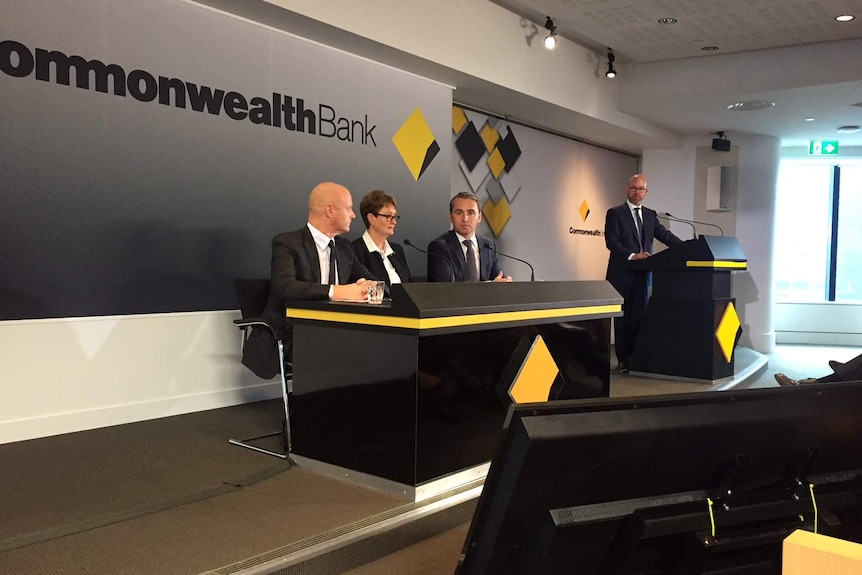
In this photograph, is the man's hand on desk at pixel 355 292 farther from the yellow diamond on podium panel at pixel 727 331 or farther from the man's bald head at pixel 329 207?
the yellow diamond on podium panel at pixel 727 331

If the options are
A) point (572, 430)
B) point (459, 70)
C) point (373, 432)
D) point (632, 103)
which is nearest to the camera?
point (572, 430)

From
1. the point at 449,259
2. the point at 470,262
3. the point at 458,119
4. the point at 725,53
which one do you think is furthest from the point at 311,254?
the point at 725,53

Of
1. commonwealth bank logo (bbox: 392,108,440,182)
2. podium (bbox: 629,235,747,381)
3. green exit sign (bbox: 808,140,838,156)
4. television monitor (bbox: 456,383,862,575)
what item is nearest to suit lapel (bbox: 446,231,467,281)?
commonwealth bank logo (bbox: 392,108,440,182)

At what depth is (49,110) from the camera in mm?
3715

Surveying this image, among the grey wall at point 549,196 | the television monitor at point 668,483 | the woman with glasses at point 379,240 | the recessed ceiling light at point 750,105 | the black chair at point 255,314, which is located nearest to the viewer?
the television monitor at point 668,483

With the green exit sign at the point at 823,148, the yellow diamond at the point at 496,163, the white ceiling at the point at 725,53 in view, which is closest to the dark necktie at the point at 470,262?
the white ceiling at the point at 725,53

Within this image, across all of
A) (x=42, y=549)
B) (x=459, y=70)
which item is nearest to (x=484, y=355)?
(x=42, y=549)

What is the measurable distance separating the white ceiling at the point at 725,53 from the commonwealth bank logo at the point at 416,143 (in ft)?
4.07

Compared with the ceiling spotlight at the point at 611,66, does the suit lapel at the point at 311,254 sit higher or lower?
lower

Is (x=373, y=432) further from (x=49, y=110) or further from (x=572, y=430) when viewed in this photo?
(x=49, y=110)

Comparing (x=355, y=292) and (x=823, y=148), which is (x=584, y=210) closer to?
(x=823, y=148)

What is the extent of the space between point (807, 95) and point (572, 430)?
7.44 m

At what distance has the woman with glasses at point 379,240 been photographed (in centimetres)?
426

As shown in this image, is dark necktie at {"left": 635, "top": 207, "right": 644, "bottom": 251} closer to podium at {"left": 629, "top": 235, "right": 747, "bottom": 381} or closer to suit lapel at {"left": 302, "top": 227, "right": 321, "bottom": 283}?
podium at {"left": 629, "top": 235, "right": 747, "bottom": 381}
